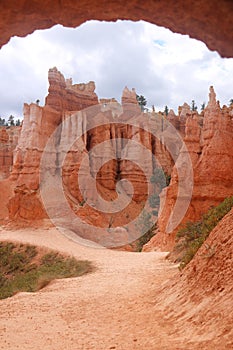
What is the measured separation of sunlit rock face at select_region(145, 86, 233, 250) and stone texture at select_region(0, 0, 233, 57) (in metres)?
12.7

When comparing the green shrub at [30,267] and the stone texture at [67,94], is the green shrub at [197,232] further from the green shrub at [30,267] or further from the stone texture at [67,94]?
the stone texture at [67,94]

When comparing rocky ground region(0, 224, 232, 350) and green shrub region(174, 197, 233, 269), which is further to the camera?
green shrub region(174, 197, 233, 269)

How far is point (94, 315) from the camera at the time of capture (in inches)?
272

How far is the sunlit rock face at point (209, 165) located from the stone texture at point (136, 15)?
12749 mm

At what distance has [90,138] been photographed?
32906 millimetres

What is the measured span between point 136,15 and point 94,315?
5715mm

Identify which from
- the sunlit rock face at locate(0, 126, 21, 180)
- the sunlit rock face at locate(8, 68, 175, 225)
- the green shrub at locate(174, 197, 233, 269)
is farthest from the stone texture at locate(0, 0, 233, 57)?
the sunlit rock face at locate(0, 126, 21, 180)

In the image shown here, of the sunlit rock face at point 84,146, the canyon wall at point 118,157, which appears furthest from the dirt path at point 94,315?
the sunlit rock face at point 84,146

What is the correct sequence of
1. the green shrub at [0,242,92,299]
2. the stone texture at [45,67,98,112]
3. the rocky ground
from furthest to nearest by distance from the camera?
1. the stone texture at [45,67,98,112]
2. the green shrub at [0,242,92,299]
3. the rocky ground

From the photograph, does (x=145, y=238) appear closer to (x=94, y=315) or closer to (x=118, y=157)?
(x=118, y=157)

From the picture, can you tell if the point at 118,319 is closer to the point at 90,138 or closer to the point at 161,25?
the point at 161,25

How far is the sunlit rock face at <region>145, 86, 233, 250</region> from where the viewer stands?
15.6m

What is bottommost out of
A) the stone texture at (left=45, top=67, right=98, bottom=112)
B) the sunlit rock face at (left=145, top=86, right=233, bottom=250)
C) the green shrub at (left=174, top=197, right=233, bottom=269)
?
the green shrub at (left=174, top=197, right=233, bottom=269)

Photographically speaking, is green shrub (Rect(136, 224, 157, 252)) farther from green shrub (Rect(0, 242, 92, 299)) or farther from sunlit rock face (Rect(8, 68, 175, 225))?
green shrub (Rect(0, 242, 92, 299))
